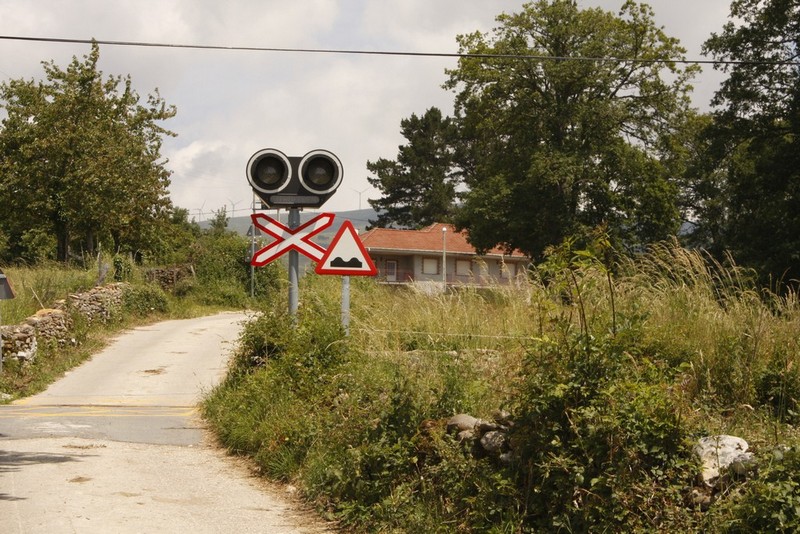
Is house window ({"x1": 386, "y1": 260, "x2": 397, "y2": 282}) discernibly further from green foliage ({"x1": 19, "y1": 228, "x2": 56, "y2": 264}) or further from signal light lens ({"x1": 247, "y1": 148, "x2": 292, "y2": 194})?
signal light lens ({"x1": 247, "y1": 148, "x2": 292, "y2": 194})

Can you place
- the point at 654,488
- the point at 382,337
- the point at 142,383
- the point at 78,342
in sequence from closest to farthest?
the point at 654,488 → the point at 382,337 → the point at 142,383 → the point at 78,342

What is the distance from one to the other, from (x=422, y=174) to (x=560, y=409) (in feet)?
266

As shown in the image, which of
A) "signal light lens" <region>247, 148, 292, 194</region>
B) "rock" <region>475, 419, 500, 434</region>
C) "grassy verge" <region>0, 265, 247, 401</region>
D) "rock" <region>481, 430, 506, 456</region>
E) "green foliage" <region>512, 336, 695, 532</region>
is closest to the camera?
"green foliage" <region>512, 336, 695, 532</region>

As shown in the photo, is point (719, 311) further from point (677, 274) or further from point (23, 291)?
point (23, 291)

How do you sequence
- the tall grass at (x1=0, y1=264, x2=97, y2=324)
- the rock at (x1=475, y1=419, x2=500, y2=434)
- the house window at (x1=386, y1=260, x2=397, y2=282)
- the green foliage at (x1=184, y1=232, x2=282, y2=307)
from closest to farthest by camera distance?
the rock at (x1=475, y1=419, x2=500, y2=434) < the tall grass at (x1=0, y1=264, x2=97, y2=324) < the green foliage at (x1=184, y1=232, x2=282, y2=307) < the house window at (x1=386, y1=260, x2=397, y2=282)

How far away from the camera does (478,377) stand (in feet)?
28.6

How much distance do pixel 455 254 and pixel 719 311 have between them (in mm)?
70789

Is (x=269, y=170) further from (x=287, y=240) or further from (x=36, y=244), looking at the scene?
(x=36, y=244)

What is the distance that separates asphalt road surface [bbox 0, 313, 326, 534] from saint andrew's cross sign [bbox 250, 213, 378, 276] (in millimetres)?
2417

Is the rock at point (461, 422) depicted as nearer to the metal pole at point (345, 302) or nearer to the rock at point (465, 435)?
the rock at point (465, 435)

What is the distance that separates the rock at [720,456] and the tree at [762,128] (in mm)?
31981

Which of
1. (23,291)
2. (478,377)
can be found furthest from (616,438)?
(23,291)

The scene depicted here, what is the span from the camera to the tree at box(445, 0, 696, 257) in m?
50.0

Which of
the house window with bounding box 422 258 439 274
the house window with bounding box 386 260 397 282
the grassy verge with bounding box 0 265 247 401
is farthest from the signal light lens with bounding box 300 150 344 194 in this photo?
the house window with bounding box 386 260 397 282
